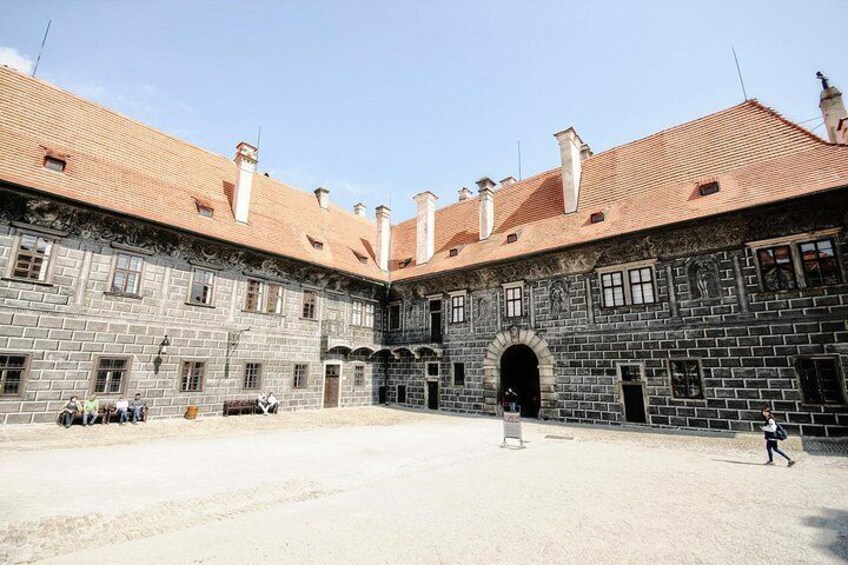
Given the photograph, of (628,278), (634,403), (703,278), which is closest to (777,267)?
(703,278)

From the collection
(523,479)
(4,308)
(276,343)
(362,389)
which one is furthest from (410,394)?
(4,308)

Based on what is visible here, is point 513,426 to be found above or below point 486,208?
Answer: below

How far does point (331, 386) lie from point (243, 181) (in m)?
11.0

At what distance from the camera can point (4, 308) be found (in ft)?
39.3

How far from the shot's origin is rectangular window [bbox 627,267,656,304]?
1524cm

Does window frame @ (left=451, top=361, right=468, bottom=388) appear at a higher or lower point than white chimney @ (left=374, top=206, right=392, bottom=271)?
lower

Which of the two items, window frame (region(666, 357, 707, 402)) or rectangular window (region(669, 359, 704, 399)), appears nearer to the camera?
window frame (region(666, 357, 707, 402))

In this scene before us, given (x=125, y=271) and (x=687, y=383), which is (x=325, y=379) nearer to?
(x=125, y=271)

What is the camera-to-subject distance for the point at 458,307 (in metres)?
21.0

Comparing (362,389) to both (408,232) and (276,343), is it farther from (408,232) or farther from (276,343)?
(408,232)

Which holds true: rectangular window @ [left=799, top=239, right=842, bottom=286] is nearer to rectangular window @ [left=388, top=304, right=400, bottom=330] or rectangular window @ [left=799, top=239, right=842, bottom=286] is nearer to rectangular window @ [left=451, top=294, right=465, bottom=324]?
rectangular window @ [left=451, top=294, right=465, bottom=324]

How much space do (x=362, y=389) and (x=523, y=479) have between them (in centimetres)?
1579

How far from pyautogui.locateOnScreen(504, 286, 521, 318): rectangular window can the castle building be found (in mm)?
71

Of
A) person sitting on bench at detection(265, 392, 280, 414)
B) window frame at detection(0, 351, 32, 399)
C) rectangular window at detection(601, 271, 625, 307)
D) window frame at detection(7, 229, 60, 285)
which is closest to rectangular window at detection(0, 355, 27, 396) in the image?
window frame at detection(0, 351, 32, 399)
